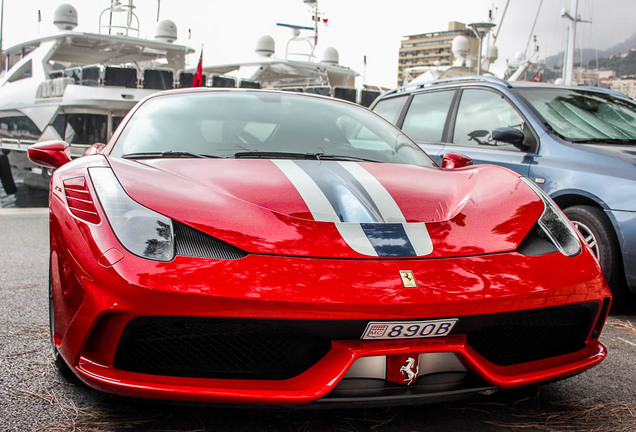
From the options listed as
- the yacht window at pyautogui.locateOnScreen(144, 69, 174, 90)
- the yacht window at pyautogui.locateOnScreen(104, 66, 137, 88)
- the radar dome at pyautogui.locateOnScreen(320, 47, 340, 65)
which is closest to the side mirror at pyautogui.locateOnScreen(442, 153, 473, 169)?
the yacht window at pyautogui.locateOnScreen(104, 66, 137, 88)

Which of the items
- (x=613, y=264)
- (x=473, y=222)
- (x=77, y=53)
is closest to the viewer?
(x=473, y=222)

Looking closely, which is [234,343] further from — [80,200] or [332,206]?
[80,200]

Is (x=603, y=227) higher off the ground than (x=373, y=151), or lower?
lower

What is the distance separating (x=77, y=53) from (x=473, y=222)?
19.5 m

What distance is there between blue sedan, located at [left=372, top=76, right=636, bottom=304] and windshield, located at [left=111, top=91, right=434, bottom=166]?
3.89 ft

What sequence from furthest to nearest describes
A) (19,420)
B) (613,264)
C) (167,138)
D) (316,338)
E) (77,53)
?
(77,53) → (613,264) → (167,138) → (19,420) → (316,338)

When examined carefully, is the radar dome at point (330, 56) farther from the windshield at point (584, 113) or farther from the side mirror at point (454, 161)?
the side mirror at point (454, 161)

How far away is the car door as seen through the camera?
13.6ft

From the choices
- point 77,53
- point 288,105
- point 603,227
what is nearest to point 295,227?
point 288,105

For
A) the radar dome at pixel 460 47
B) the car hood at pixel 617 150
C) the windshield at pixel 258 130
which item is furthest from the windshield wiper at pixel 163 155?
the radar dome at pixel 460 47

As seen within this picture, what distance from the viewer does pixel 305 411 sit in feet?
6.54

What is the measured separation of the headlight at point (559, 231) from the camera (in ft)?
6.79

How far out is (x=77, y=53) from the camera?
19.2 meters

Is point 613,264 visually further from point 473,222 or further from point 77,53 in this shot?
point 77,53
